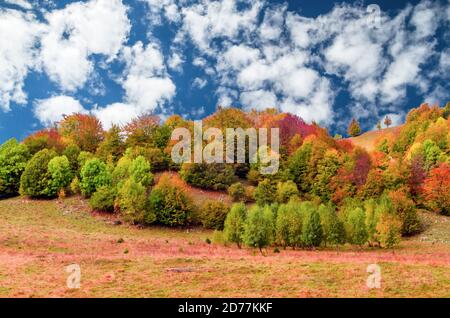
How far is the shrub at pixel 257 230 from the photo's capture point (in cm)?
4841

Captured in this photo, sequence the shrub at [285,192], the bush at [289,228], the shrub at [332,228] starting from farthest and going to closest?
the shrub at [285,192]
the shrub at [332,228]
the bush at [289,228]

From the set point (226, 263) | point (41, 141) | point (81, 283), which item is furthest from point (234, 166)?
point (81, 283)

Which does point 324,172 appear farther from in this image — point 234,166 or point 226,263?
point 226,263

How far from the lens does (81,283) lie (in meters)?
26.9

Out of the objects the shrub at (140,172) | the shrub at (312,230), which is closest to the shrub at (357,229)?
the shrub at (312,230)

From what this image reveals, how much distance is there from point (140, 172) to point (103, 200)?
37.3 feet

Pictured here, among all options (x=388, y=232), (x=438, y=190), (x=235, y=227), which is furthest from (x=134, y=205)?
(x=438, y=190)

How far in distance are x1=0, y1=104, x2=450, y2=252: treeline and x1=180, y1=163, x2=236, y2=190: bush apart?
226 millimetres

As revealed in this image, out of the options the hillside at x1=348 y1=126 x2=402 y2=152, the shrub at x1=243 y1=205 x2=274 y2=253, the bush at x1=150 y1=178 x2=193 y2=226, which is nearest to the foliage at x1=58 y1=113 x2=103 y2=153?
the bush at x1=150 y1=178 x2=193 y2=226

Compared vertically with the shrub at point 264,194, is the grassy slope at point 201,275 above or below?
below

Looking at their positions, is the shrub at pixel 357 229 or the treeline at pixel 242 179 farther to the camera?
the treeline at pixel 242 179

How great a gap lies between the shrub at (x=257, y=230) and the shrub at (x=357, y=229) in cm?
1151

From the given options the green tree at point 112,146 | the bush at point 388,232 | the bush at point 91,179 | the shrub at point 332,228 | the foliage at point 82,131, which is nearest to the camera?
the shrub at point 332,228

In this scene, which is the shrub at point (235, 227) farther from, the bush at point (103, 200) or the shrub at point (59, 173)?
the shrub at point (59, 173)
